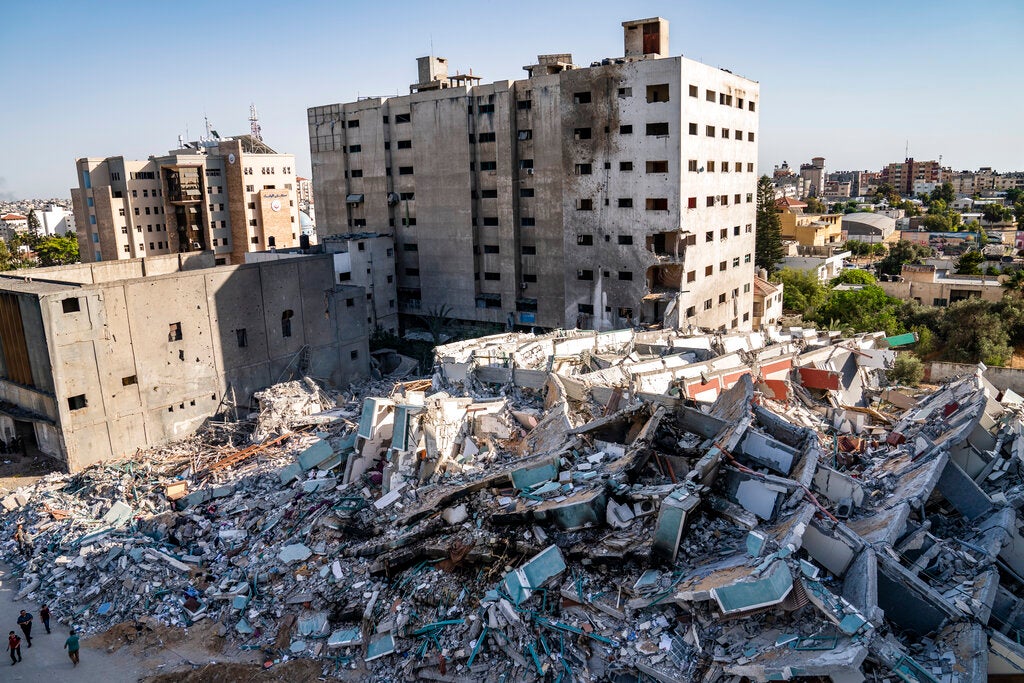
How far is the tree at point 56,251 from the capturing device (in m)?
66.2

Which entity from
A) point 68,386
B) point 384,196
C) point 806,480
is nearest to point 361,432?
point 806,480

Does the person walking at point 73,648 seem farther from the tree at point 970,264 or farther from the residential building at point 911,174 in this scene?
the residential building at point 911,174

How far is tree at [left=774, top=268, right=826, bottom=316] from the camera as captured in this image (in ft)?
152

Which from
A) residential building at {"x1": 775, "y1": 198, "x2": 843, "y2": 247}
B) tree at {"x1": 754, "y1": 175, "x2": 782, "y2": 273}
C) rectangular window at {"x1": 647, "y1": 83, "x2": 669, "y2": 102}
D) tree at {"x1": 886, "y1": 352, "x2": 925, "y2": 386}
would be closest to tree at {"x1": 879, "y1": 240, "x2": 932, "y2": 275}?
residential building at {"x1": 775, "y1": 198, "x2": 843, "y2": 247}

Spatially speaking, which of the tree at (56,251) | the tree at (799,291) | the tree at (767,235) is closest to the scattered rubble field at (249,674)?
the tree at (799,291)

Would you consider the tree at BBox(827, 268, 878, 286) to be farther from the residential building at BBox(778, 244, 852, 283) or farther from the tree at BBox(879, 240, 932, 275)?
the tree at BBox(879, 240, 932, 275)

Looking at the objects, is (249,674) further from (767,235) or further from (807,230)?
(807,230)

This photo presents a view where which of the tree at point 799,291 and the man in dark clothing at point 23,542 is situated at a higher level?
the tree at point 799,291

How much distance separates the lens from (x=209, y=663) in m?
12.0

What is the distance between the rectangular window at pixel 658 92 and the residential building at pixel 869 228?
52363 millimetres

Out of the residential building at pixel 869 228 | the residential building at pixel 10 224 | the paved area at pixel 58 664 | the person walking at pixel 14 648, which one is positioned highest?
the residential building at pixel 10 224

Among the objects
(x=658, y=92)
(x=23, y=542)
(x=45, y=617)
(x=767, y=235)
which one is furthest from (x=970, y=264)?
(x=45, y=617)

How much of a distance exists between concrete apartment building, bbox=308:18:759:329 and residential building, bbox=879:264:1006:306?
10814 mm

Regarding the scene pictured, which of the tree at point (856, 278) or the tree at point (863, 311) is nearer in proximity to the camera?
the tree at point (863, 311)
